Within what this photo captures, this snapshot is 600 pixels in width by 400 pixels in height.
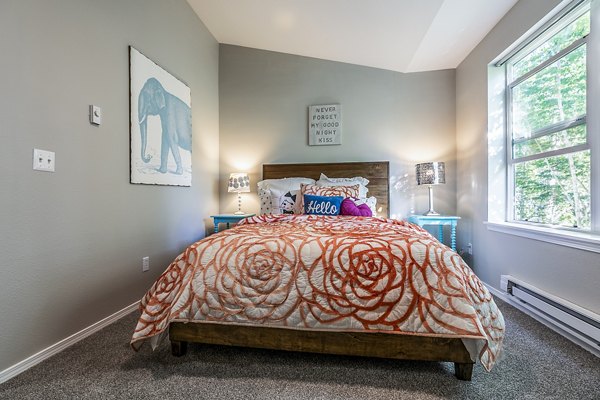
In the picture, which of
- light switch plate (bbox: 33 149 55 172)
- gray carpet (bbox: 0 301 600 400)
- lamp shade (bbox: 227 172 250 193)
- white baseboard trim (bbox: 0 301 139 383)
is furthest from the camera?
lamp shade (bbox: 227 172 250 193)

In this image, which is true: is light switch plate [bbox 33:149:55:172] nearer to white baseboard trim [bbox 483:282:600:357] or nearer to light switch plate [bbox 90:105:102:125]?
light switch plate [bbox 90:105:102:125]

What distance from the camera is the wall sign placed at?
11.2ft

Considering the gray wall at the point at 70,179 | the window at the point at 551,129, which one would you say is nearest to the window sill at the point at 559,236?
the window at the point at 551,129

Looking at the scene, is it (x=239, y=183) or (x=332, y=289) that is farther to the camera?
(x=239, y=183)

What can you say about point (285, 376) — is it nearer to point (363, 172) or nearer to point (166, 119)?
point (166, 119)

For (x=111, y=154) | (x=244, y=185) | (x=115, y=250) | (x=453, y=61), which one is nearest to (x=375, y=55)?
(x=453, y=61)

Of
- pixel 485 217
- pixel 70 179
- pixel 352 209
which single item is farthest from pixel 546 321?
pixel 70 179

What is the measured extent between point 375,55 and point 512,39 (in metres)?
1.29

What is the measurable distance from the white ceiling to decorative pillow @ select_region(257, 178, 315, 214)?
1.60 metres

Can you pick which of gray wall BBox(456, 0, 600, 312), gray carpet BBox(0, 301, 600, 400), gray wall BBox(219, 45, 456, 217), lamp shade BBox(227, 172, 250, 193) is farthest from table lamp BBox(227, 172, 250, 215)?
gray wall BBox(456, 0, 600, 312)

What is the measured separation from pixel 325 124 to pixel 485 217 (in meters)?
2.03

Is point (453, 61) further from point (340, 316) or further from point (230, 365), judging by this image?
point (230, 365)

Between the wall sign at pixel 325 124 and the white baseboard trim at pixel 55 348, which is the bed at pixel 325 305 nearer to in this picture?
the white baseboard trim at pixel 55 348

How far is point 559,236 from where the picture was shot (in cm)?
178
